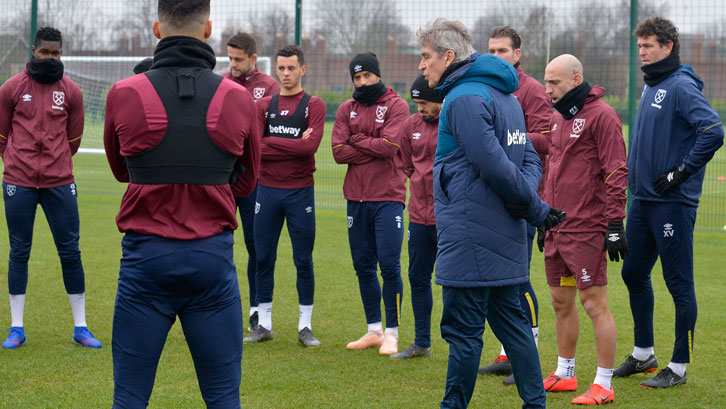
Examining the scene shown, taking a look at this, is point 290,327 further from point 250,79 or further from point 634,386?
point 634,386

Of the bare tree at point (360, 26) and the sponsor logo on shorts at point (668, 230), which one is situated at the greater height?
the bare tree at point (360, 26)

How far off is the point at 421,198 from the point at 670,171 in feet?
5.49

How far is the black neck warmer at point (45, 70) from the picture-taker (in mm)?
6168

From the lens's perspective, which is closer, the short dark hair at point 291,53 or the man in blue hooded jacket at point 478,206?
the man in blue hooded jacket at point 478,206

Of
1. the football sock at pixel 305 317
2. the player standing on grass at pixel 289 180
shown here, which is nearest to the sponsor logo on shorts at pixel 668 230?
the player standing on grass at pixel 289 180

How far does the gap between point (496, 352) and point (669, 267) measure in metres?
1.47

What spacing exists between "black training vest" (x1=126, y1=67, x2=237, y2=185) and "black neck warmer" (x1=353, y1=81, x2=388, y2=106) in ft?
11.2

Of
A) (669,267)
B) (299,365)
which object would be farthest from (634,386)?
(299,365)

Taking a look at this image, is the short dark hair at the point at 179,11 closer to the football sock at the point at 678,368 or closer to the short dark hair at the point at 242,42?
the short dark hair at the point at 242,42

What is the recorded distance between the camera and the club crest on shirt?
6285mm

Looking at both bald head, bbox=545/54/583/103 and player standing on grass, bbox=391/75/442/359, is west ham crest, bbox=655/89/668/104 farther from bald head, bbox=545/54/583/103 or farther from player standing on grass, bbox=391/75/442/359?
player standing on grass, bbox=391/75/442/359

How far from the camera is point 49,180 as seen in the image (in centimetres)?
615

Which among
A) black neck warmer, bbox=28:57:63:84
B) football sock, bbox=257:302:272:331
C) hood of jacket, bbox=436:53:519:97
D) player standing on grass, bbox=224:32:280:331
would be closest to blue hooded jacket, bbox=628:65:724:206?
hood of jacket, bbox=436:53:519:97

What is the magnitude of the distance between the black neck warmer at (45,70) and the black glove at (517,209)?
12.8ft
